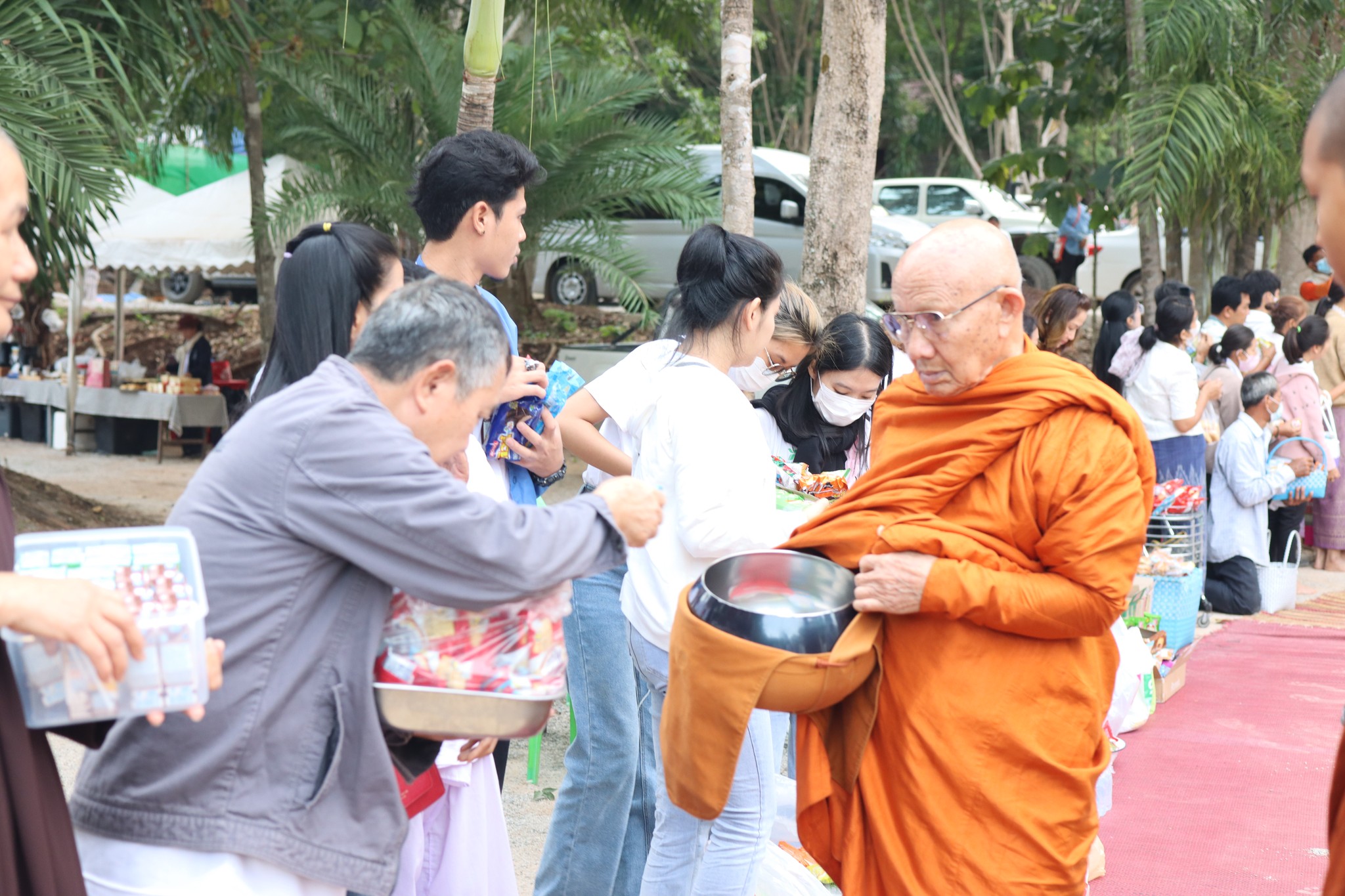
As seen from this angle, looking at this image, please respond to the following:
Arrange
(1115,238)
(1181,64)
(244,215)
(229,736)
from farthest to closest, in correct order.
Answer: (1115,238)
(244,215)
(1181,64)
(229,736)

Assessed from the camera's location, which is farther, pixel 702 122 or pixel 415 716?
pixel 702 122

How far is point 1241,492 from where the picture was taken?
7.12 m

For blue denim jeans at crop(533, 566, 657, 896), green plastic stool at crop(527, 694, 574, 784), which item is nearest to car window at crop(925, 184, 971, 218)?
green plastic stool at crop(527, 694, 574, 784)

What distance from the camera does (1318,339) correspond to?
312 inches

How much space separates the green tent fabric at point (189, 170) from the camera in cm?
1705

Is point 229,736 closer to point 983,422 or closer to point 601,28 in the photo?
point 983,422

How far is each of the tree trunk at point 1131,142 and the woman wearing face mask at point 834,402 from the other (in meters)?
5.87

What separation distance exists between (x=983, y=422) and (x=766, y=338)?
787 millimetres

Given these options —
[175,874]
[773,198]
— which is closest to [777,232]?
[773,198]

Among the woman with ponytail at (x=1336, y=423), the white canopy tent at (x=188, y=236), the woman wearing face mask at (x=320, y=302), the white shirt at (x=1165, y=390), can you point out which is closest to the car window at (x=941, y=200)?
the woman with ponytail at (x=1336, y=423)

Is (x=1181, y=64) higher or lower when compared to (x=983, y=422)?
higher

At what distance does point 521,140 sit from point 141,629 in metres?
9.18

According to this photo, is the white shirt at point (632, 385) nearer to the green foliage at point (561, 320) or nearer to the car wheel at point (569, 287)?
the green foliage at point (561, 320)

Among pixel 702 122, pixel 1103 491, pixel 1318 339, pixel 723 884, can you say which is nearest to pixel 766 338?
pixel 1103 491
